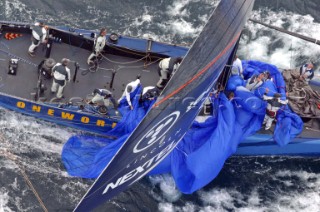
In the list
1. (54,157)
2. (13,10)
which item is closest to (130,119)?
(54,157)

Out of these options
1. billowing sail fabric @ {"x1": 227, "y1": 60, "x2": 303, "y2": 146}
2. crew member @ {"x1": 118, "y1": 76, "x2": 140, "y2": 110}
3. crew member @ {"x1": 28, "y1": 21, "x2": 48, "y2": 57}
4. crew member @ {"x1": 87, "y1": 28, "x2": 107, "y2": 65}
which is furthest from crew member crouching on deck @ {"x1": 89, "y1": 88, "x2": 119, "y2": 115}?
billowing sail fabric @ {"x1": 227, "y1": 60, "x2": 303, "y2": 146}

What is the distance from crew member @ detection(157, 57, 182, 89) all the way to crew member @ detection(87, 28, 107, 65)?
1965mm

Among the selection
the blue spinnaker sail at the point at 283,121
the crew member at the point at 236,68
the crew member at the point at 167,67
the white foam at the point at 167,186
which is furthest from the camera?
the white foam at the point at 167,186

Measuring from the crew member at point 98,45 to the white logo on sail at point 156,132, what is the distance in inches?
235

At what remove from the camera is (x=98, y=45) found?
15.7m

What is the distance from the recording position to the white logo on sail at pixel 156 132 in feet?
30.8

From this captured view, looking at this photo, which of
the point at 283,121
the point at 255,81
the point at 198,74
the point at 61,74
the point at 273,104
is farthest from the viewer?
the point at 255,81

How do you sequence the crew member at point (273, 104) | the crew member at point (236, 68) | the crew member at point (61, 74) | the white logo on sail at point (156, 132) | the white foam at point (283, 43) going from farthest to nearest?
the white foam at point (283, 43) → the crew member at point (236, 68) → the crew member at point (273, 104) → the crew member at point (61, 74) → the white logo on sail at point (156, 132)

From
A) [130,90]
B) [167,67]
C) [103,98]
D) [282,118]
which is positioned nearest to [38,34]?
[103,98]

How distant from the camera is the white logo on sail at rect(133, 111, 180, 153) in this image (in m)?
9.38

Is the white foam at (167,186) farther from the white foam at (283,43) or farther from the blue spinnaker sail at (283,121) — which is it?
the white foam at (283,43)

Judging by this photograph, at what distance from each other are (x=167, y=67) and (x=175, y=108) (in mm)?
5123

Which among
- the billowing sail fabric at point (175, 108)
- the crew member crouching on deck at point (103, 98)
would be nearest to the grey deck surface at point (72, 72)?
the crew member crouching on deck at point (103, 98)

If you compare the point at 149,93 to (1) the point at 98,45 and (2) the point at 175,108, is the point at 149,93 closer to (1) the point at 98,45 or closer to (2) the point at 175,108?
(1) the point at 98,45
